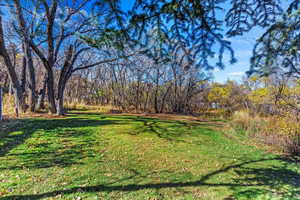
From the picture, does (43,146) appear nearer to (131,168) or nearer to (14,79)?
(131,168)

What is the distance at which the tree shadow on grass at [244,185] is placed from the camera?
2371mm

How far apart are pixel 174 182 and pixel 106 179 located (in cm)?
128

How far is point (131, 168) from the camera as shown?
126 inches

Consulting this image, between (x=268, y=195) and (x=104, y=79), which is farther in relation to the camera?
(x=104, y=79)

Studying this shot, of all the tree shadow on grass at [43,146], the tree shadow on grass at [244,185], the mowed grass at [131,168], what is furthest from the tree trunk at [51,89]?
the tree shadow on grass at [244,185]

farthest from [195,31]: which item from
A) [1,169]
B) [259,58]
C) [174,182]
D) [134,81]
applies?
[134,81]

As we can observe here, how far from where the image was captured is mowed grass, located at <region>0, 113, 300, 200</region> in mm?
2398

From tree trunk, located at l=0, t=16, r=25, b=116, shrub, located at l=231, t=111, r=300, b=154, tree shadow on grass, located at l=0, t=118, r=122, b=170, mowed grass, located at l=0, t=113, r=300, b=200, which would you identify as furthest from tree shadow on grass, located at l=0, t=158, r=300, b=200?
tree trunk, located at l=0, t=16, r=25, b=116

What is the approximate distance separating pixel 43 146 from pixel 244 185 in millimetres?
4821

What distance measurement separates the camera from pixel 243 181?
294 centimetres

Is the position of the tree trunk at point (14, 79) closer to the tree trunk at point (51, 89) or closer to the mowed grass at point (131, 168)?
the tree trunk at point (51, 89)

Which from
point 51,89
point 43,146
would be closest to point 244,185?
point 43,146

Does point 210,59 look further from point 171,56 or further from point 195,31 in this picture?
point 171,56

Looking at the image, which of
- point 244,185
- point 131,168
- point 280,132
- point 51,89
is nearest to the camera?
point 244,185
